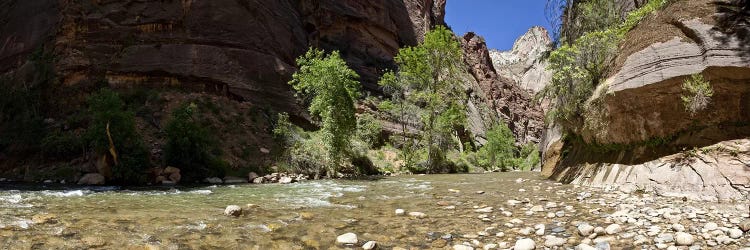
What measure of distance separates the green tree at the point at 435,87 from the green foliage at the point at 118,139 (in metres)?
17.9

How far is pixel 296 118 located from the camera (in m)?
33.2

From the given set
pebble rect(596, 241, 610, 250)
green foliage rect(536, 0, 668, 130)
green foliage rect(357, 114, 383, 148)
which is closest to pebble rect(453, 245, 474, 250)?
pebble rect(596, 241, 610, 250)

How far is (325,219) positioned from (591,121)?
869 centimetres

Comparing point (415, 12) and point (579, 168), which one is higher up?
point (415, 12)

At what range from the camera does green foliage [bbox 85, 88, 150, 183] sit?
18656 mm

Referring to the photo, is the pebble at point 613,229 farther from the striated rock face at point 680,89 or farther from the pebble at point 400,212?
the striated rock face at point 680,89

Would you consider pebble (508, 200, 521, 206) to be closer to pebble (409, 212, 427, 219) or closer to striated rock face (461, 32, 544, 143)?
pebble (409, 212, 427, 219)

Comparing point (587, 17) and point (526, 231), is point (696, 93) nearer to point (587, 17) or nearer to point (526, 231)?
point (526, 231)

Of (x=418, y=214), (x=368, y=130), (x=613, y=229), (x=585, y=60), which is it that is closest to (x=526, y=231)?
(x=613, y=229)

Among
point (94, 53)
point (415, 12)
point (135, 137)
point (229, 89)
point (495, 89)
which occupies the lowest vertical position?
point (135, 137)

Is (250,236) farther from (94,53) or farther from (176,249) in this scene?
(94,53)

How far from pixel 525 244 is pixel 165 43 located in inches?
1300

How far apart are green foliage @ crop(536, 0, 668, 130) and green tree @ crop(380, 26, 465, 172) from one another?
1567cm

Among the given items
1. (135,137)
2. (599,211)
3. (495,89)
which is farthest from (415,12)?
(599,211)
